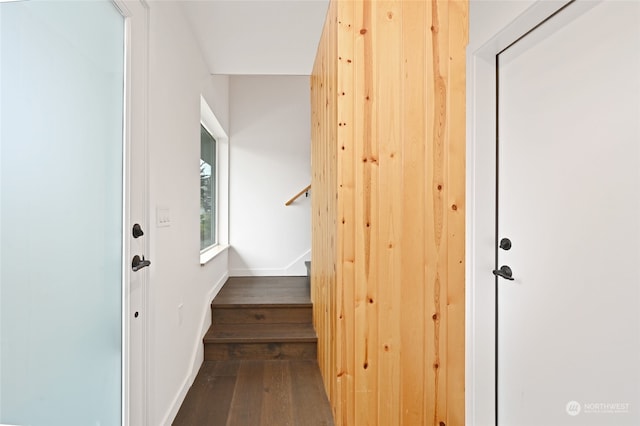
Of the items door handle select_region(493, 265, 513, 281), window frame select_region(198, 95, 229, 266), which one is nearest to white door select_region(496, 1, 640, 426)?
door handle select_region(493, 265, 513, 281)

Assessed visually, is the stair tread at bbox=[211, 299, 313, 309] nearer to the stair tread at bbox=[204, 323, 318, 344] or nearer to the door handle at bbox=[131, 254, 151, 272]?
the stair tread at bbox=[204, 323, 318, 344]

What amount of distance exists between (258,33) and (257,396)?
2463 mm

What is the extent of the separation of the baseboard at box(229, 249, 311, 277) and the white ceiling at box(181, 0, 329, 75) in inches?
86.6

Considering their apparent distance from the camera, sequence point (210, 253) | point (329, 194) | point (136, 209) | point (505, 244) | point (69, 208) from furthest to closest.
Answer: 1. point (210, 253)
2. point (329, 194)
3. point (505, 244)
4. point (136, 209)
5. point (69, 208)

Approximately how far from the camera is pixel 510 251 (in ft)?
5.24

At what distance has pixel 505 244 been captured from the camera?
161 cm

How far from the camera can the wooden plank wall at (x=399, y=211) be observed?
1.60 m

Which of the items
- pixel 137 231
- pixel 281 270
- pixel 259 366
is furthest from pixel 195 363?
pixel 281 270

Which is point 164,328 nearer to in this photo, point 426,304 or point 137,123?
point 137,123

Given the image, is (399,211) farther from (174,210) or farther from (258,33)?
(258,33)

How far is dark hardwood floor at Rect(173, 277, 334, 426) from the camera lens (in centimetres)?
191

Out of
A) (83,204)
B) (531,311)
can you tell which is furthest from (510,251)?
(83,204)

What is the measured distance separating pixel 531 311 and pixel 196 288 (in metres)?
2.07

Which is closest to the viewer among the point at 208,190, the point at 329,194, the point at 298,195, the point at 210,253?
the point at 329,194
